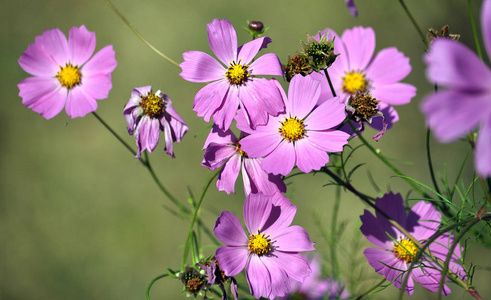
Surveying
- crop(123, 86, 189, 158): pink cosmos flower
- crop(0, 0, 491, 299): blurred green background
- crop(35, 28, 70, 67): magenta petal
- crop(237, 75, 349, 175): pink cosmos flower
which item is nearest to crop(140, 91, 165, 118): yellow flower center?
crop(123, 86, 189, 158): pink cosmos flower

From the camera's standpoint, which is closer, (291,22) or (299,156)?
(299,156)

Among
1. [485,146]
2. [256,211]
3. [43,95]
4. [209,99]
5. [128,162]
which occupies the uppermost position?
[128,162]

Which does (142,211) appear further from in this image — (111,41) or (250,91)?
(250,91)

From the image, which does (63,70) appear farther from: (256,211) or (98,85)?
(256,211)

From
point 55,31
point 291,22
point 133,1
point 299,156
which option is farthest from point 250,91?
point 133,1

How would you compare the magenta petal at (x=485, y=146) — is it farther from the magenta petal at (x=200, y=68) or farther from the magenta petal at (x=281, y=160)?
the magenta petal at (x=200, y=68)

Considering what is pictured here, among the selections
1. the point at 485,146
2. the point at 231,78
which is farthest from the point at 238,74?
the point at 485,146
